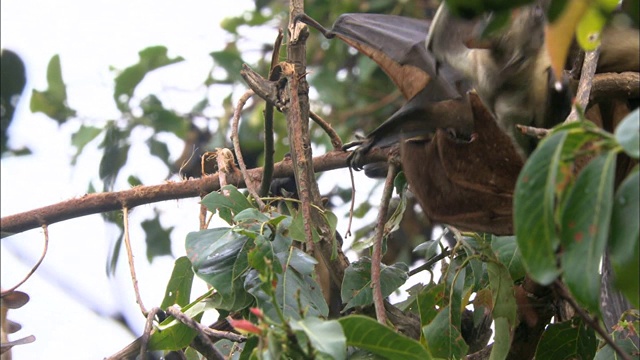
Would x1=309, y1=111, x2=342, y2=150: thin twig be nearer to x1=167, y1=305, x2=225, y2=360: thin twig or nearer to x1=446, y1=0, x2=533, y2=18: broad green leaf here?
x1=167, y1=305, x2=225, y2=360: thin twig

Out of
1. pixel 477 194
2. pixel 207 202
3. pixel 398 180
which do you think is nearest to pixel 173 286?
pixel 207 202

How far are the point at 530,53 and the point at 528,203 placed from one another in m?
0.80

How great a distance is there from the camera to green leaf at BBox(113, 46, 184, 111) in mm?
2672

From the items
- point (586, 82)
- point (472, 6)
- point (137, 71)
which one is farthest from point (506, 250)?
point (137, 71)

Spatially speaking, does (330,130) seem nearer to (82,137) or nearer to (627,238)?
(627,238)

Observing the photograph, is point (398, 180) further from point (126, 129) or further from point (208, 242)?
point (126, 129)

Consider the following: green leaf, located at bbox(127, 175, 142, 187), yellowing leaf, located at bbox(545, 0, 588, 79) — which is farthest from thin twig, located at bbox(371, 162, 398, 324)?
green leaf, located at bbox(127, 175, 142, 187)

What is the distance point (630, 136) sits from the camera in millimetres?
609

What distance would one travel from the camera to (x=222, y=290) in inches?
42.9

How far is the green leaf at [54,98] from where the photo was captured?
264 cm

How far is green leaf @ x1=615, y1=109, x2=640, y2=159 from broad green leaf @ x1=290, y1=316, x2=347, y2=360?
320mm

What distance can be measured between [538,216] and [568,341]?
26.0 inches

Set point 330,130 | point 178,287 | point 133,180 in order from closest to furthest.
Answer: point 178,287
point 330,130
point 133,180

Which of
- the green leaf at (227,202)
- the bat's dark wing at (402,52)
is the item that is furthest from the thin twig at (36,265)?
the bat's dark wing at (402,52)
